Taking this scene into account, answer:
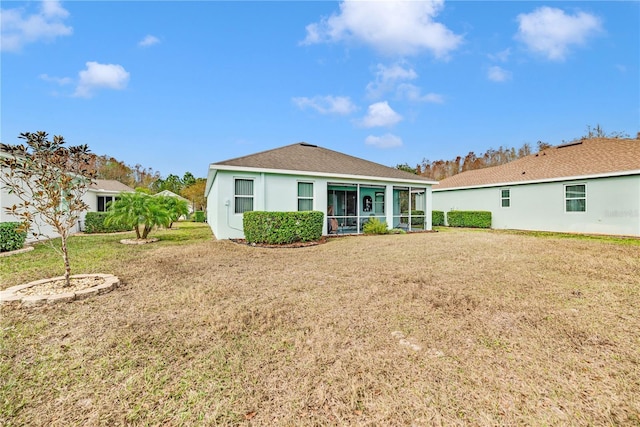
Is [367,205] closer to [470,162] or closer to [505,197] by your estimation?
[505,197]

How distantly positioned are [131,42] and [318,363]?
1512 cm

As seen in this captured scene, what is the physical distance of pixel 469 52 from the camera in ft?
48.1

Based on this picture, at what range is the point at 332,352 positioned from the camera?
2639mm

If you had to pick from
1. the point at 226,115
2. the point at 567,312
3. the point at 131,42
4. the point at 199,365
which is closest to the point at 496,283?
the point at 567,312

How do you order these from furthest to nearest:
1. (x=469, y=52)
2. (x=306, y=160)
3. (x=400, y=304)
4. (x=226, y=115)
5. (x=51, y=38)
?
(x=226, y=115) → (x=469, y=52) → (x=306, y=160) → (x=51, y=38) → (x=400, y=304)

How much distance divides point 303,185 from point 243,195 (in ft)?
8.75

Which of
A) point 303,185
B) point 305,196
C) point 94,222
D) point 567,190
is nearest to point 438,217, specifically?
point 567,190

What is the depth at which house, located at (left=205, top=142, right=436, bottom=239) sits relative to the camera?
1071 centimetres

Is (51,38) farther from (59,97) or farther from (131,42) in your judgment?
Result: (59,97)

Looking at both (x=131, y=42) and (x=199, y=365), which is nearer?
(x=199, y=365)

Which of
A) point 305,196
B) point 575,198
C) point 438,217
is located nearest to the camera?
point 305,196

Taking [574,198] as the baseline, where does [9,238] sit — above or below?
below

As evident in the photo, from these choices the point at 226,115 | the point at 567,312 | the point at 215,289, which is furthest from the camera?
the point at 226,115

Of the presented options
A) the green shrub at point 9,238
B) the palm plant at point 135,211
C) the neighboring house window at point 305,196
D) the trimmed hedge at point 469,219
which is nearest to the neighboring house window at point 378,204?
the neighboring house window at point 305,196
